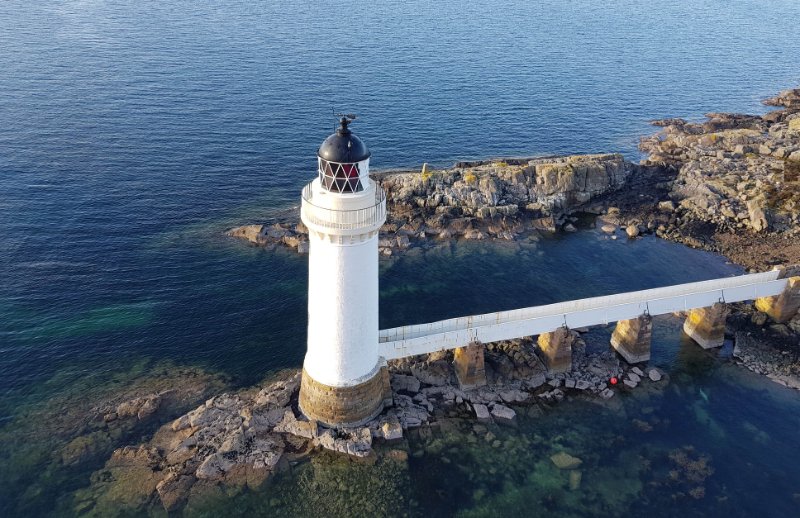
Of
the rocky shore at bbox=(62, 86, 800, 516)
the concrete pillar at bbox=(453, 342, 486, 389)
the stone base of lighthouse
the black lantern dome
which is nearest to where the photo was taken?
the black lantern dome

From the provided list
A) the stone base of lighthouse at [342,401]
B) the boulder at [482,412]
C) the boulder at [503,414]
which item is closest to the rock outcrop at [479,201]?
the boulder at [482,412]

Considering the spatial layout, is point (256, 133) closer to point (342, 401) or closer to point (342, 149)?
point (342, 401)

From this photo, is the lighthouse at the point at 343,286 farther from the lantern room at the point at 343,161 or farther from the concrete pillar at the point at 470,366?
the concrete pillar at the point at 470,366

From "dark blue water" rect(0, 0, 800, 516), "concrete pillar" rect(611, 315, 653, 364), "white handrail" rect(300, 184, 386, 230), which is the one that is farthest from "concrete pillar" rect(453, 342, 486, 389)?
"white handrail" rect(300, 184, 386, 230)

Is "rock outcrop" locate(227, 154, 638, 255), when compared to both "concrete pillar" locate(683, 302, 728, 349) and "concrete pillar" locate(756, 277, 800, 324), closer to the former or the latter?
"concrete pillar" locate(683, 302, 728, 349)

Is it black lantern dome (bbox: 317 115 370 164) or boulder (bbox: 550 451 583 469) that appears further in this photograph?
boulder (bbox: 550 451 583 469)

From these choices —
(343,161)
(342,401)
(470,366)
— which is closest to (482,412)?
(470,366)

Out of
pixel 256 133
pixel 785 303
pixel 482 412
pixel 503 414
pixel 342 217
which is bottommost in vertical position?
pixel 503 414
